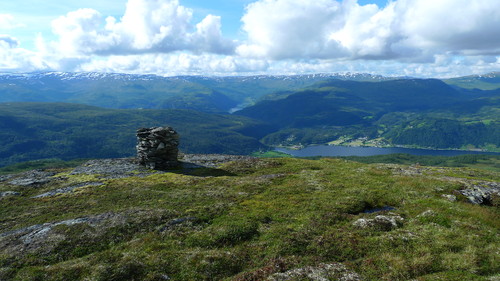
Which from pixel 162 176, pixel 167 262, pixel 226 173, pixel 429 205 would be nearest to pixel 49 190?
pixel 162 176

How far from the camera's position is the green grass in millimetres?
19359

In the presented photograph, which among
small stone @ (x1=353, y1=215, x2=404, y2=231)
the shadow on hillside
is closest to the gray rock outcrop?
small stone @ (x1=353, y1=215, x2=404, y2=231)

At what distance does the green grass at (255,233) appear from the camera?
63.5 feet

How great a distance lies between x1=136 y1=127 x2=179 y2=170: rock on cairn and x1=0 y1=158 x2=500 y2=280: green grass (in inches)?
632

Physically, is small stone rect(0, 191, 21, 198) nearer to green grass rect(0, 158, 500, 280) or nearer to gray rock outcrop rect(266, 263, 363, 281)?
green grass rect(0, 158, 500, 280)

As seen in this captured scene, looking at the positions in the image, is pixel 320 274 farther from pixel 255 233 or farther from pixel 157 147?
pixel 157 147

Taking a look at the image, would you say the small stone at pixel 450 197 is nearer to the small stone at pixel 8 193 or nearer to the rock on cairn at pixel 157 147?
the rock on cairn at pixel 157 147

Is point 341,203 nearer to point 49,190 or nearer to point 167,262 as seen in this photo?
point 167,262

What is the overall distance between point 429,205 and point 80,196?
156 feet

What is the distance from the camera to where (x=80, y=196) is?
39469 millimetres

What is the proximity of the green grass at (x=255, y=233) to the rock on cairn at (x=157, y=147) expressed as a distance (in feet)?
52.7

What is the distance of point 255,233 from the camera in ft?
83.9

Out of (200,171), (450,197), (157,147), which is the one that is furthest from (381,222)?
(157,147)

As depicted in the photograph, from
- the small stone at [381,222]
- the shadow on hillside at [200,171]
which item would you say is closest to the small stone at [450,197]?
the small stone at [381,222]
